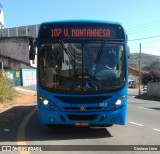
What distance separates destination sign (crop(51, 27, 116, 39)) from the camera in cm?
977

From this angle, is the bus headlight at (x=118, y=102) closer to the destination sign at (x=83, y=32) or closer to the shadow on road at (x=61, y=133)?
the shadow on road at (x=61, y=133)

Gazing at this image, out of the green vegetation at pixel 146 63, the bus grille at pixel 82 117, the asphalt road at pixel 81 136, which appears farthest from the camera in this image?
the green vegetation at pixel 146 63

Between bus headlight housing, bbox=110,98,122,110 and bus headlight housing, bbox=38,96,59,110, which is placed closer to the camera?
bus headlight housing, bbox=38,96,59,110

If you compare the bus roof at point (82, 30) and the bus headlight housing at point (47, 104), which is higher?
the bus roof at point (82, 30)

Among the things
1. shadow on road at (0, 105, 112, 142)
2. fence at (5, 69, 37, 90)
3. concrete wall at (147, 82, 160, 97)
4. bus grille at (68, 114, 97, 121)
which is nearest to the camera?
shadow on road at (0, 105, 112, 142)

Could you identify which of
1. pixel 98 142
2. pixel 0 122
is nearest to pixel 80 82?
pixel 98 142

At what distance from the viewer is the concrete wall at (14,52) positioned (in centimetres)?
4963

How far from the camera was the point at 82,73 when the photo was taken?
9.57 m

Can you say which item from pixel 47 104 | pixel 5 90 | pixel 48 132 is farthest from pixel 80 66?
pixel 5 90

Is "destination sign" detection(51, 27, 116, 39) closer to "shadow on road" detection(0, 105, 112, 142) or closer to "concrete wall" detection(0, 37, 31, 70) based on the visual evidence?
"shadow on road" detection(0, 105, 112, 142)

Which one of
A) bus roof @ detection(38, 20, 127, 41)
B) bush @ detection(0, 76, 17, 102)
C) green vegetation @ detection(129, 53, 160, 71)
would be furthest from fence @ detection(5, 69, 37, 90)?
green vegetation @ detection(129, 53, 160, 71)

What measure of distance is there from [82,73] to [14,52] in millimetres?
44303

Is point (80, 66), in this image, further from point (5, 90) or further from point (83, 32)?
point (5, 90)

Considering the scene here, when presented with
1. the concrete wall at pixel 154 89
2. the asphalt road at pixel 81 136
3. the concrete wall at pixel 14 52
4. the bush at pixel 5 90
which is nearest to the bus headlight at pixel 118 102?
the asphalt road at pixel 81 136
